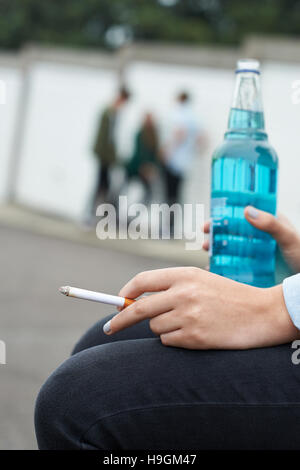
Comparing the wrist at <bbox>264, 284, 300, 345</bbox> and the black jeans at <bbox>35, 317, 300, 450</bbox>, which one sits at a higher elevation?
the wrist at <bbox>264, 284, 300, 345</bbox>

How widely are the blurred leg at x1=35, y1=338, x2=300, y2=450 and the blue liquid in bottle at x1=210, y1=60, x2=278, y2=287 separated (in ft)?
1.57

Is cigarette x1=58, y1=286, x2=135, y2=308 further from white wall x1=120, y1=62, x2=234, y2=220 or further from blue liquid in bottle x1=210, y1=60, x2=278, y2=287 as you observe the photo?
white wall x1=120, y1=62, x2=234, y2=220

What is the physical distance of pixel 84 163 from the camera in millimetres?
13727

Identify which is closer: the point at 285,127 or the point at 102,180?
the point at 285,127

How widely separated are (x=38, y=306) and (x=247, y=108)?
3891 mm

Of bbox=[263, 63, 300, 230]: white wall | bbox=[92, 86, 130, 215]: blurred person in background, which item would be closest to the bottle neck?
bbox=[263, 63, 300, 230]: white wall

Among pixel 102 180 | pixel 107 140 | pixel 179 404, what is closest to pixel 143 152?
pixel 107 140

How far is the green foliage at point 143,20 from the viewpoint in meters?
32.1

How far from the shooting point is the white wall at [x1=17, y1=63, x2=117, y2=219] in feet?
44.5

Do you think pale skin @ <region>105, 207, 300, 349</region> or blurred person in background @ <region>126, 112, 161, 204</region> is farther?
blurred person in background @ <region>126, 112, 161, 204</region>

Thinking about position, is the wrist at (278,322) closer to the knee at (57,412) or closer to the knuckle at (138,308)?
the knuckle at (138,308)

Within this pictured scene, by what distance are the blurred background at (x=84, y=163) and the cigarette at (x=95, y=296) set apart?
1637mm

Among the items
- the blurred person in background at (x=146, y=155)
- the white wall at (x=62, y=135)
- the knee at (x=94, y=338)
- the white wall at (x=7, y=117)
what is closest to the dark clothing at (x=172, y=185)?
the blurred person in background at (x=146, y=155)

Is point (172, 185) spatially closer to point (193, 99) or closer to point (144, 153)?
point (144, 153)
